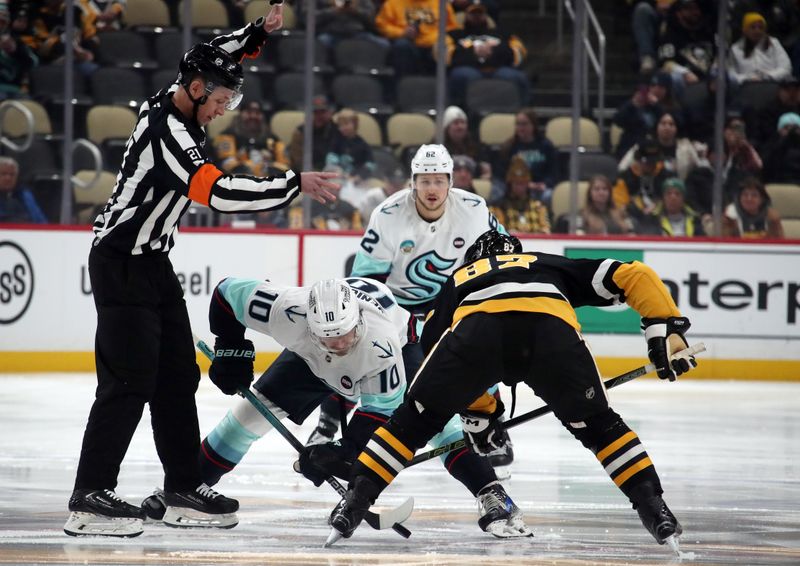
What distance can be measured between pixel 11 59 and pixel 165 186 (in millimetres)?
5552

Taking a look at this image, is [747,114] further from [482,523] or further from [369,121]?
[482,523]

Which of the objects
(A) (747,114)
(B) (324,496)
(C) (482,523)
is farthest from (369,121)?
(C) (482,523)

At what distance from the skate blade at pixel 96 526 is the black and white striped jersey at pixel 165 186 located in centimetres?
76

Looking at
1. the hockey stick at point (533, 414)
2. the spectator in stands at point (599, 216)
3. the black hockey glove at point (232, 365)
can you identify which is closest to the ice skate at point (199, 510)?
the black hockey glove at point (232, 365)

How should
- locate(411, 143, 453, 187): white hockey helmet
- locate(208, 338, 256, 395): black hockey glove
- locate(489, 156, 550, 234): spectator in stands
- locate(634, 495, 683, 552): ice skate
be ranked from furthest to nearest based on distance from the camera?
locate(489, 156, 550, 234): spectator in stands, locate(411, 143, 453, 187): white hockey helmet, locate(208, 338, 256, 395): black hockey glove, locate(634, 495, 683, 552): ice skate

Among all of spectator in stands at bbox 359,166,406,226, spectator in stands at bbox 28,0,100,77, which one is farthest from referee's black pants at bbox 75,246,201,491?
spectator in stands at bbox 28,0,100,77

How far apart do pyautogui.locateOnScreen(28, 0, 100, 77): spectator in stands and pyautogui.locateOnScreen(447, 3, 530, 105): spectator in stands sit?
2.46 metres

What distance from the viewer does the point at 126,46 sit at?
922 cm

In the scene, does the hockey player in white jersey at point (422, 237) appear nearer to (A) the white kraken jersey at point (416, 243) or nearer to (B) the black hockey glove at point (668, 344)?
(A) the white kraken jersey at point (416, 243)

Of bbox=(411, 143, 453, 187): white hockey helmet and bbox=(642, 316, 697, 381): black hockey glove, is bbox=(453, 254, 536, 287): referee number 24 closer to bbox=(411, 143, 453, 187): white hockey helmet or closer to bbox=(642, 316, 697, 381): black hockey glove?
bbox=(642, 316, 697, 381): black hockey glove

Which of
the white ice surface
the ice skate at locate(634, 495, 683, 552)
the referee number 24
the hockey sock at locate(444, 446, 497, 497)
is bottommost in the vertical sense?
the white ice surface

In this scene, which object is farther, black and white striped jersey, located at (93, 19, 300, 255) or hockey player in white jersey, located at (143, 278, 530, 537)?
hockey player in white jersey, located at (143, 278, 530, 537)

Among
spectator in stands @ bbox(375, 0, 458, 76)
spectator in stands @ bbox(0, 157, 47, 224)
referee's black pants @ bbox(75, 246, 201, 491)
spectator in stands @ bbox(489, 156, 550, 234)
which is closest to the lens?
referee's black pants @ bbox(75, 246, 201, 491)

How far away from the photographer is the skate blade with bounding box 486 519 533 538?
3.96m
